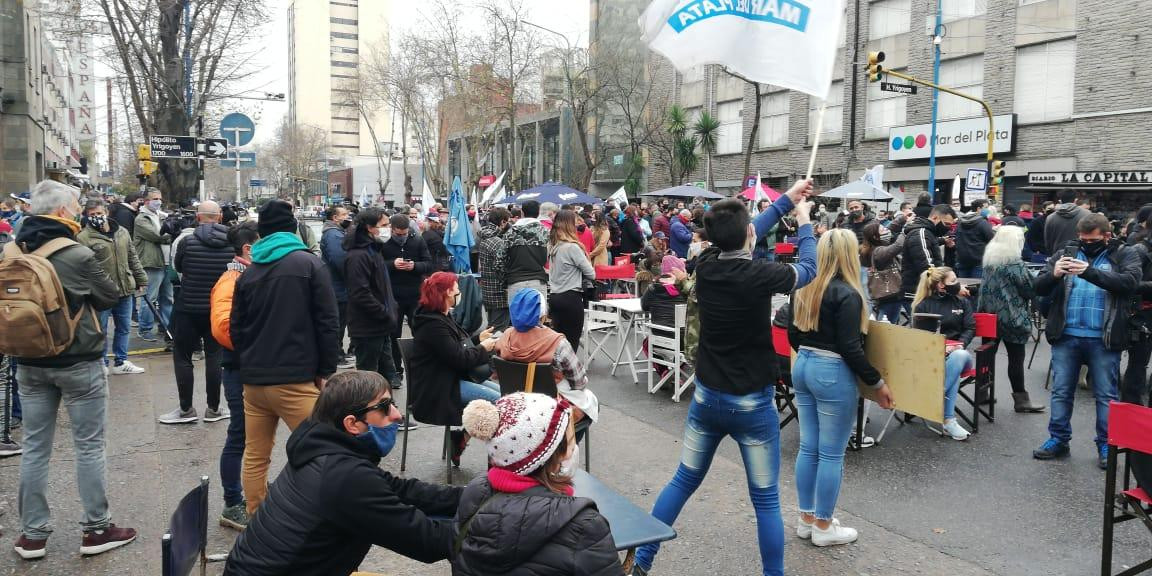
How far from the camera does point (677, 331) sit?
797 centimetres

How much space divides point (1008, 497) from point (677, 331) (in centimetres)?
333

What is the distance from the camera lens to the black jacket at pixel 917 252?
9.59 metres

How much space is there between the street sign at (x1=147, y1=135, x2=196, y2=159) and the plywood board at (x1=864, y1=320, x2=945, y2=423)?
1421 centimetres

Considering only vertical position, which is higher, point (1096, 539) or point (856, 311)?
point (856, 311)

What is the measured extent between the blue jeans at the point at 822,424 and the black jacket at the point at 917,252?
5.38 metres

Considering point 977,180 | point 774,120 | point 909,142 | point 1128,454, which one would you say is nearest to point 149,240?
point 1128,454

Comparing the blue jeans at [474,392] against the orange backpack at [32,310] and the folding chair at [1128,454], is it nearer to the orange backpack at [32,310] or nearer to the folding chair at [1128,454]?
the orange backpack at [32,310]

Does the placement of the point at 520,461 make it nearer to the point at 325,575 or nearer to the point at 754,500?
the point at 325,575

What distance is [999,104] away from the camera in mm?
26172

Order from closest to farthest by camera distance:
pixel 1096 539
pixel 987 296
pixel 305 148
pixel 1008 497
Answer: pixel 1096 539, pixel 1008 497, pixel 987 296, pixel 305 148

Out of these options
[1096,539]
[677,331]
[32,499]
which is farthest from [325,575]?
[677,331]

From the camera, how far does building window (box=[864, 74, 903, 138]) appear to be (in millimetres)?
29875

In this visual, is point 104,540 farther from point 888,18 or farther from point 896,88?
point 888,18

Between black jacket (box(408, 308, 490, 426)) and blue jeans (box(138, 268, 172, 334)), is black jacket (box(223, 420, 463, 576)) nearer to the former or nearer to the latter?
black jacket (box(408, 308, 490, 426))
